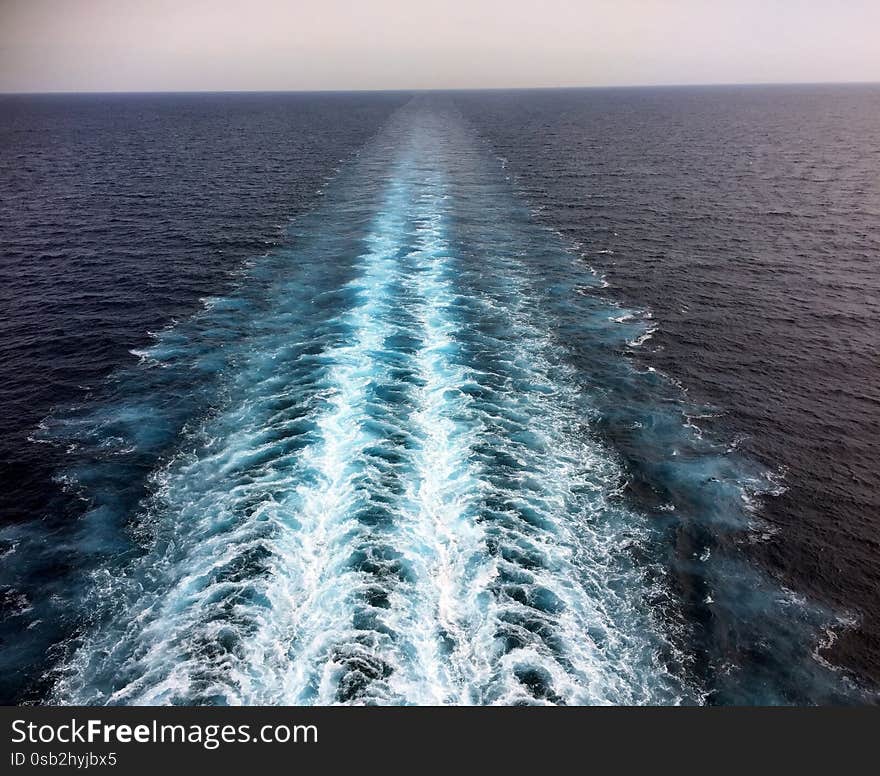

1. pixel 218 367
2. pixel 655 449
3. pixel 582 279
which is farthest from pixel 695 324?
pixel 218 367

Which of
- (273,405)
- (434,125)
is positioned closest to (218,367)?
(273,405)

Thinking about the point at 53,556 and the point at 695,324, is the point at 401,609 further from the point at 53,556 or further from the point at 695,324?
the point at 695,324

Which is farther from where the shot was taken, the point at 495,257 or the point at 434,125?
the point at 434,125

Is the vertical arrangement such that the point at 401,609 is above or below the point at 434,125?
below

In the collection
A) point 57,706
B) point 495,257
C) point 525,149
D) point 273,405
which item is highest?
point 525,149

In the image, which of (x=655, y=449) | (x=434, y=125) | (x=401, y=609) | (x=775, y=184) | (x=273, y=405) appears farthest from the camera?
(x=434, y=125)

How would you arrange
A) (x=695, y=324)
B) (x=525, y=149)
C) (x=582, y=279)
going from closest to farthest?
(x=695, y=324), (x=582, y=279), (x=525, y=149)
